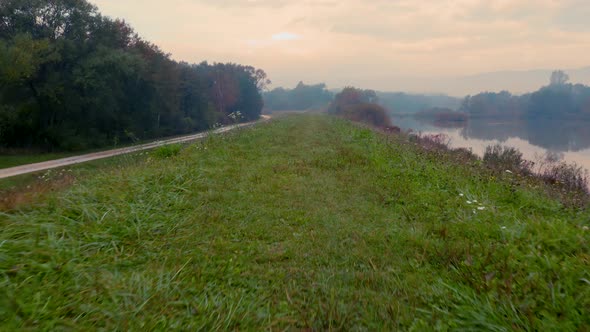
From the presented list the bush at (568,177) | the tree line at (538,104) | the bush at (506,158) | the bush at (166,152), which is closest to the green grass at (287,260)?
the bush at (166,152)

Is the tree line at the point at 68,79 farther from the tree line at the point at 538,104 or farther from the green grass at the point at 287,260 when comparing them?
the tree line at the point at 538,104

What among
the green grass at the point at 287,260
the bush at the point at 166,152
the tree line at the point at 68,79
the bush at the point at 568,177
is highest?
the tree line at the point at 68,79

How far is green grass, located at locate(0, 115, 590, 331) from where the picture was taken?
2.62 meters

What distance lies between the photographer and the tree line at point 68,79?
76.8 ft

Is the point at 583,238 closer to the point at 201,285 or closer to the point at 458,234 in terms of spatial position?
the point at 458,234

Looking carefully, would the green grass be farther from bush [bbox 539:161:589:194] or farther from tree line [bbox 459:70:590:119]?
tree line [bbox 459:70:590:119]

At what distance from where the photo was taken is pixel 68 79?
26844 mm

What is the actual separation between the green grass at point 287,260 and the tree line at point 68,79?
13.9 meters

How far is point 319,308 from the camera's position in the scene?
287 centimetres

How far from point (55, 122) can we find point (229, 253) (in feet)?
100

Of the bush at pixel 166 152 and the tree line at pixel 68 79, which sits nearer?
the bush at pixel 166 152

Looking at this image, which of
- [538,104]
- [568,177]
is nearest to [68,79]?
[568,177]

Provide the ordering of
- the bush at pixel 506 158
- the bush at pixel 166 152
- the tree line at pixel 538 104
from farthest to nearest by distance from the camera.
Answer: the tree line at pixel 538 104 < the bush at pixel 506 158 < the bush at pixel 166 152

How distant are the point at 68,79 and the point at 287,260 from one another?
2969 centimetres
